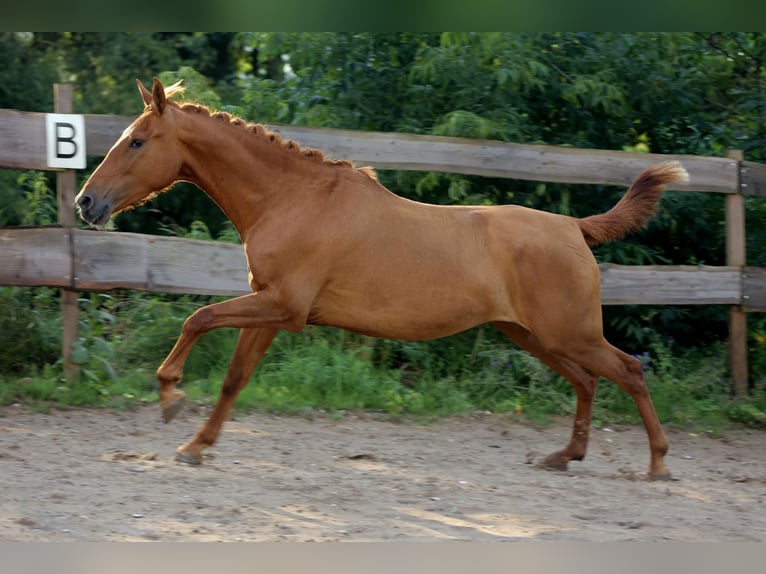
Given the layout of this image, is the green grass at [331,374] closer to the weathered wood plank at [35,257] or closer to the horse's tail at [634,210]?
the weathered wood plank at [35,257]

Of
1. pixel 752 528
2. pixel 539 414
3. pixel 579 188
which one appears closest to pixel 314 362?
pixel 539 414

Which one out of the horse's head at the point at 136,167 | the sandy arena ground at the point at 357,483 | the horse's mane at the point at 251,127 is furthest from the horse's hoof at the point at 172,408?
the horse's mane at the point at 251,127

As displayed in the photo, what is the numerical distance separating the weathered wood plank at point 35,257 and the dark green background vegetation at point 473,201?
51 cm

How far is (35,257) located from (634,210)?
13.3 feet

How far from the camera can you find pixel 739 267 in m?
7.84

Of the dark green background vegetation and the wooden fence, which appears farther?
the dark green background vegetation

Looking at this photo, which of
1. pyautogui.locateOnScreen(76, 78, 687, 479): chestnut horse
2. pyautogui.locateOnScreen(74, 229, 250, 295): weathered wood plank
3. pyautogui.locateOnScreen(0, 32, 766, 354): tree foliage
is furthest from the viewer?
pyautogui.locateOnScreen(0, 32, 766, 354): tree foliage

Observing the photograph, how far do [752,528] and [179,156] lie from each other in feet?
11.9

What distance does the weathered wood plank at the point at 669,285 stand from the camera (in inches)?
296

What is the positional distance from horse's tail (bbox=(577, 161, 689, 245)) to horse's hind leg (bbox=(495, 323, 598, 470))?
74cm

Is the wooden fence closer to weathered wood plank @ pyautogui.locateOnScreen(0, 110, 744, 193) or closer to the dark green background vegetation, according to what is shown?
weathered wood plank @ pyautogui.locateOnScreen(0, 110, 744, 193)

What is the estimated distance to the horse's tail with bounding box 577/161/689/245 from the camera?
19.4ft

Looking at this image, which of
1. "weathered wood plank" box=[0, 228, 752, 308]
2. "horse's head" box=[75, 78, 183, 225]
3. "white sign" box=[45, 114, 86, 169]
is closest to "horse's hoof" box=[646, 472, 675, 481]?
"weathered wood plank" box=[0, 228, 752, 308]

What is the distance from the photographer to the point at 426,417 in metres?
7.03
